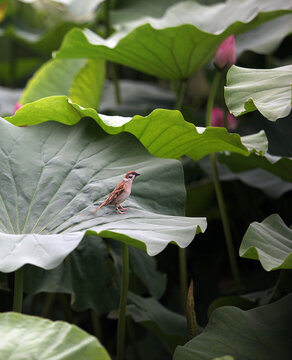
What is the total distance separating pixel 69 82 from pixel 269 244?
1.05m

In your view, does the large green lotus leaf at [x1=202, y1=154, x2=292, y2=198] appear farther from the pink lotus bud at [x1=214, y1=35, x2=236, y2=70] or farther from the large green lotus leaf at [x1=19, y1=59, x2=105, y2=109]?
the large green lotus leaf at [x1=19, y1=59, x2=105, y2=109]

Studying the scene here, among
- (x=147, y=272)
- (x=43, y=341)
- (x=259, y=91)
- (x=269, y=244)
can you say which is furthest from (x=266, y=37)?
(x=43, y=341)

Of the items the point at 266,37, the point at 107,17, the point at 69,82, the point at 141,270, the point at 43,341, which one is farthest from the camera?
the point at 107,17

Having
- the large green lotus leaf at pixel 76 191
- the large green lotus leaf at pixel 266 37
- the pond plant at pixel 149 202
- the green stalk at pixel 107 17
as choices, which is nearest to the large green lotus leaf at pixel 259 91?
the pond plant at pixel 149 202

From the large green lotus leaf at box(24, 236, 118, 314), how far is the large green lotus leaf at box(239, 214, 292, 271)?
1.39ft

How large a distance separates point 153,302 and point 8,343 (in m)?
A: 0.64

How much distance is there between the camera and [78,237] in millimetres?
859

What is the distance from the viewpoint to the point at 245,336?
37.6 inches

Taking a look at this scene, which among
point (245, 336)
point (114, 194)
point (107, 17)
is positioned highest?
point (107, 17)

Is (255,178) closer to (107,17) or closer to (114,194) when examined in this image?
(114,194)

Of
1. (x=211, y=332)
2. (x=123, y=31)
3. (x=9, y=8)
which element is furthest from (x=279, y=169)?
(x=9, y=8)

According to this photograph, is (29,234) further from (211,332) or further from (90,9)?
A: (90,9)

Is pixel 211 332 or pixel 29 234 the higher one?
pixel 29 234

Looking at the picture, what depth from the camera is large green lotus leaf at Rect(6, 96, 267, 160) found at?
1.07 metres
